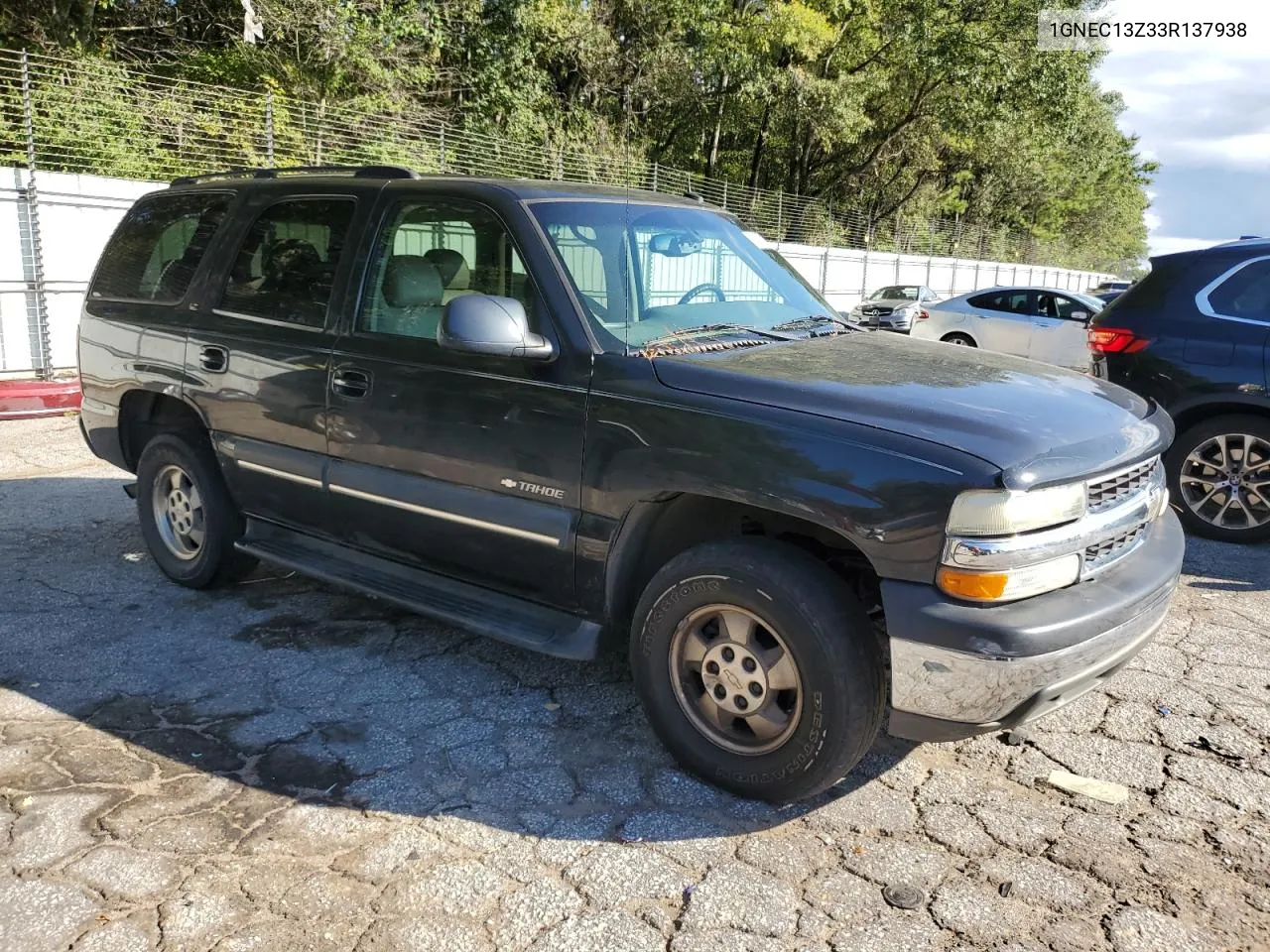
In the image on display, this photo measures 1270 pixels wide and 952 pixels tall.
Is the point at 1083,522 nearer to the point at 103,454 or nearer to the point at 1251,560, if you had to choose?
the point at 1251,560

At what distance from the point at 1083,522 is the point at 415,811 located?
2214 mm

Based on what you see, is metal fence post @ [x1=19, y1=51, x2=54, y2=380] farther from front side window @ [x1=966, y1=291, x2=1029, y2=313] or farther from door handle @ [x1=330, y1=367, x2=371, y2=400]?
front side window @ [x1=966, y1=291, x2=1029, y2=313]

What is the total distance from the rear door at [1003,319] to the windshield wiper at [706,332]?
12.6 metres

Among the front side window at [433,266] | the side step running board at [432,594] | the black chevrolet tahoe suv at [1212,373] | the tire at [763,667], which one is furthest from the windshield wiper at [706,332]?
the black chevrolet tahoe suv at [1212,373]

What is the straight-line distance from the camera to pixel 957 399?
3.07 metres

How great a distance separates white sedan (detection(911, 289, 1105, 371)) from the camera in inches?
578

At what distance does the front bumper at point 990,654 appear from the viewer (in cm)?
268

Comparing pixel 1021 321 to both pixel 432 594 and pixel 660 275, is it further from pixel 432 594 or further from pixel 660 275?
pixel 432 594

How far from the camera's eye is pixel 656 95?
1189 inches

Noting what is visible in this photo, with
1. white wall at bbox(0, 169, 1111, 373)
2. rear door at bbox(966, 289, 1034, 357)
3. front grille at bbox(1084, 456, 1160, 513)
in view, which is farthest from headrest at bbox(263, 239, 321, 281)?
rear door at bbox(966, 289, 1034, 357)

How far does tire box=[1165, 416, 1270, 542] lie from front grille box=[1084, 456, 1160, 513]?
11.0ft

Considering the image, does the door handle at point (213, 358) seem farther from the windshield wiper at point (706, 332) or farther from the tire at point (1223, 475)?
the tire at point (1223, 475)

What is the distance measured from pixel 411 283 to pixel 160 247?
186 cm

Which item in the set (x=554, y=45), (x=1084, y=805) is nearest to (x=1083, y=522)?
(x=1084, y=805)
